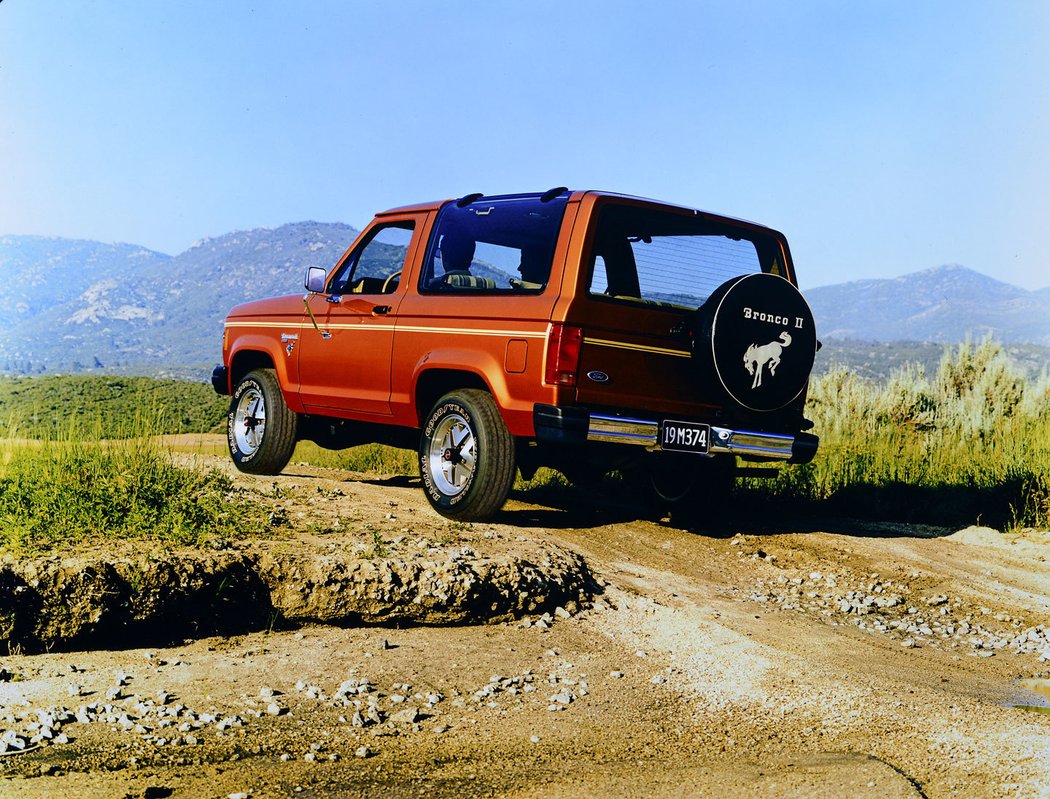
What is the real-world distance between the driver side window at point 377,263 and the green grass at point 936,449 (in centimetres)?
419

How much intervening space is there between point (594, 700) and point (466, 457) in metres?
2.94

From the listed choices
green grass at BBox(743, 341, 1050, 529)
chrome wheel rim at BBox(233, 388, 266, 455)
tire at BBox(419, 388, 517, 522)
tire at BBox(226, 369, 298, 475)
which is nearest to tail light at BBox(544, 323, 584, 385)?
tire at BBox(419, 388, 517, 522)

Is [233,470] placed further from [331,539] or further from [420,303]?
[331,539]

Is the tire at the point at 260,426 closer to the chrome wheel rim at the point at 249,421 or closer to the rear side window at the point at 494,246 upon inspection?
the chrome wheel rim at the point at 249,421

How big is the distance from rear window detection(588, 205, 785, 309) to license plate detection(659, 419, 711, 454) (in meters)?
0.80

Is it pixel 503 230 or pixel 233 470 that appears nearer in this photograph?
A: pixel 503 230

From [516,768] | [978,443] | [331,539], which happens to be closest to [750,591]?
[331,539]

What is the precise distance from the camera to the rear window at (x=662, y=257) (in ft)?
22.5

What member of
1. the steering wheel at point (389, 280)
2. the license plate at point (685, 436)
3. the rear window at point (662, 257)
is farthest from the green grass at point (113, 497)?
the rear window at point (662, 257)

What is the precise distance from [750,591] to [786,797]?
3372 millimetres

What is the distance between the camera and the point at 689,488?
862 cm

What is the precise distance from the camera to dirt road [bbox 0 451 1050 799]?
356cm

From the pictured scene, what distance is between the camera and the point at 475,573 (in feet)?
18.5

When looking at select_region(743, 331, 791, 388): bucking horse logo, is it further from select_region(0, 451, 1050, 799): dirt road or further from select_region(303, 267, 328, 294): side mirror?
select_region(303, 267, 328, 294): side mirror
